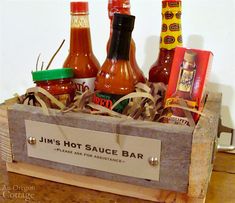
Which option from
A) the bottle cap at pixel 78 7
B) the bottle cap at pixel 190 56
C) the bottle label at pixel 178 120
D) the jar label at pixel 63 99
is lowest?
the bottle label at pixel 178 120

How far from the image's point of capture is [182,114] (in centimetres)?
47

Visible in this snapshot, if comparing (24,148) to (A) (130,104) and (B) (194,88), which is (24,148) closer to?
(A) (130,104)

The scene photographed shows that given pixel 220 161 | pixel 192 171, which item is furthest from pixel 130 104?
pixel 220 161

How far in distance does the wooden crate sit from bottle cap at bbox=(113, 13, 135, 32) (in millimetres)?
135

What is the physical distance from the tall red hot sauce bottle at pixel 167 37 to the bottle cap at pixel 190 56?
0.29ft

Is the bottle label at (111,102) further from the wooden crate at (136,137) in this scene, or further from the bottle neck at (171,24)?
the bottle neck at (171,24)

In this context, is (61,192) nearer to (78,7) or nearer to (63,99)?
(63,99)

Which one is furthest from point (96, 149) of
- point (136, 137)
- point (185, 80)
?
point (185, 80)

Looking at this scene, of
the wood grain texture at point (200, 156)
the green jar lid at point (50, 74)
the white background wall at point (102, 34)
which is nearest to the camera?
the wood grain texture at point (200, 156)

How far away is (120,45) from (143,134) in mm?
141

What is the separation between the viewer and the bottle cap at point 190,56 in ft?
1.54

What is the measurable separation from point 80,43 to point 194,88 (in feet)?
0.78

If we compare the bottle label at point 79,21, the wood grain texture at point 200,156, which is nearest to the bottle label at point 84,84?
the bottle label at point 79,21

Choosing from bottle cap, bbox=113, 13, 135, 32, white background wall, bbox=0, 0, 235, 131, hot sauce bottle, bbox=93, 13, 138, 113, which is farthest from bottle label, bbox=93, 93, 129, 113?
white background wall, bbox=0, 0, 235, 131
